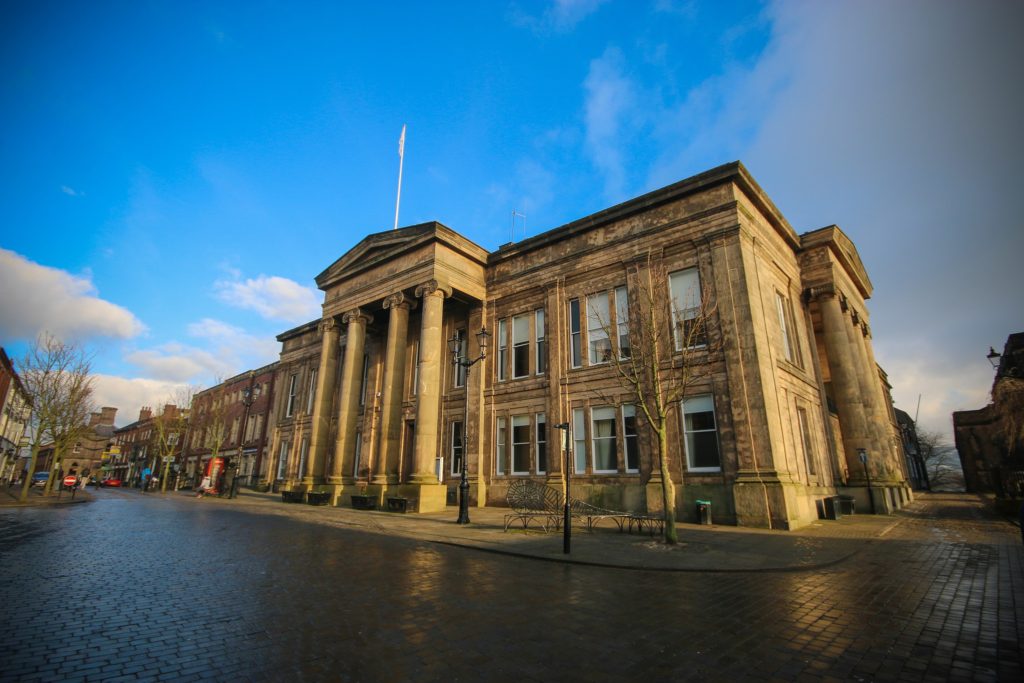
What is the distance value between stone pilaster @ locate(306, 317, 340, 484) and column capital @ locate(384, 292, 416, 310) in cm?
548

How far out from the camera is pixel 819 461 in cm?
1970

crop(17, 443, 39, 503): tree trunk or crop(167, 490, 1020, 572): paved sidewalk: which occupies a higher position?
crop(17, 443, 39, 503): tree trunk

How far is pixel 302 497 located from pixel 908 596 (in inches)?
1017

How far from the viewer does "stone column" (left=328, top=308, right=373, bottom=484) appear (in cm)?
2414

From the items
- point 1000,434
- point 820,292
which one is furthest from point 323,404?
point 1000,434

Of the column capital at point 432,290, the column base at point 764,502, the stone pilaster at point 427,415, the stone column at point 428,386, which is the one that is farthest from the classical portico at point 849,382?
the stone column at point 428,386

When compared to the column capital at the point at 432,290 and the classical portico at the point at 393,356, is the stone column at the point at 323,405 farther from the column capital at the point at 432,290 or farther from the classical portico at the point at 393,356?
the column capital at the point at 432,290

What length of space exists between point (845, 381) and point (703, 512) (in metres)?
12.2

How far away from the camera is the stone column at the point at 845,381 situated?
21312mm

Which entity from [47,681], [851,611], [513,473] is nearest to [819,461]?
[513,473]

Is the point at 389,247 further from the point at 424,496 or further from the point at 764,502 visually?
the point at 764,502

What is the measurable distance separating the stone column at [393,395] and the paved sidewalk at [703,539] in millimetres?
4218

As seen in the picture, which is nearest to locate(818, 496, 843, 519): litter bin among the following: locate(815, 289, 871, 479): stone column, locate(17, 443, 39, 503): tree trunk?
locate(815, 289, 871, 479): stone column

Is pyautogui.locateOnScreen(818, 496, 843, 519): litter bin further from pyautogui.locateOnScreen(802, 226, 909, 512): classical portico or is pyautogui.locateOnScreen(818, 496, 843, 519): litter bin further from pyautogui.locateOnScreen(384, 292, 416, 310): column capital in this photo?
pyautogui.locateOnScreen(384, 292, 416, 310): column capital
